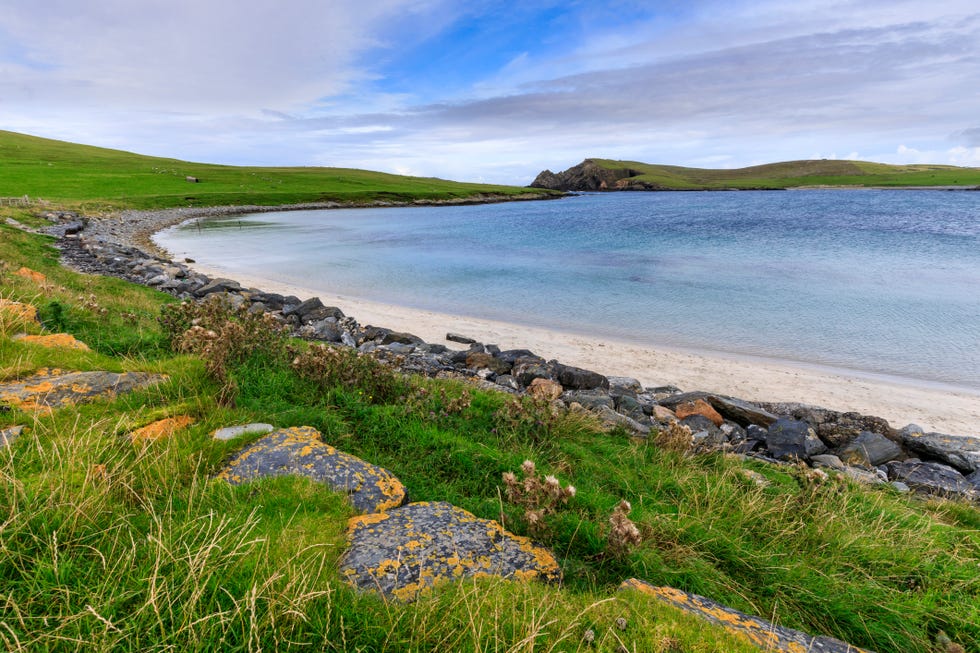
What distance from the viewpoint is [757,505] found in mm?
5043

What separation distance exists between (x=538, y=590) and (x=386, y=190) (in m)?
121

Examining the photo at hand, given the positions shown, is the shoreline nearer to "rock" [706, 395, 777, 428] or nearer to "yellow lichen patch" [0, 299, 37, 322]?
"rock" [706, 395, 777, 428]

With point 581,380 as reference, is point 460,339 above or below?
below

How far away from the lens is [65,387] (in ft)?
16.4

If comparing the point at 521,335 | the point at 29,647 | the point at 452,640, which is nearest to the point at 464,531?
the point at 452,640

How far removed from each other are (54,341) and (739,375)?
14.9 metres

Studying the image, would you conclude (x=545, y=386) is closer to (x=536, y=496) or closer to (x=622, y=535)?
(x=536, y=496)

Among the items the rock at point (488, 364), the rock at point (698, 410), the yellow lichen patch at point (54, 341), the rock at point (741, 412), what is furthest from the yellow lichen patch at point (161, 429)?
the rock at point (741, 412)

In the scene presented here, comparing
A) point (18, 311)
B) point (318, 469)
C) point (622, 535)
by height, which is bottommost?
point (622, 535)

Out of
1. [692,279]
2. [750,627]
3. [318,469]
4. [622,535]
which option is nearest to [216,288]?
[318,469]

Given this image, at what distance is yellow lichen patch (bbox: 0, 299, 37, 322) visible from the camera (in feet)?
22.2

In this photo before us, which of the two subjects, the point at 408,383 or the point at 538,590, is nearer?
the point at 538,590

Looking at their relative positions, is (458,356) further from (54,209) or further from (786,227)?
(786,227)

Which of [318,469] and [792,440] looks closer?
[318,469]
